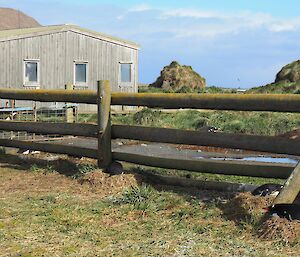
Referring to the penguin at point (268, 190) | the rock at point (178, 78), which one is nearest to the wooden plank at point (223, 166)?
the penguin at point (268, 190)

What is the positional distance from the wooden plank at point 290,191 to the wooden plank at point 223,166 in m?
1.24

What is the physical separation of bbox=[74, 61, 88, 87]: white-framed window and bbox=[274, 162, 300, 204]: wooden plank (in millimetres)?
21219

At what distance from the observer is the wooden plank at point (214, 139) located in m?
6.46

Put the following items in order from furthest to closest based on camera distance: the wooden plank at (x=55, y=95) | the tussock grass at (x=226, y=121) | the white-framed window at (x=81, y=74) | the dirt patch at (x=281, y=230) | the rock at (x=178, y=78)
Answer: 1. the rock at (x=178, y=78)
2. the white-framed window at (x=81, y=74)
3. the tussock grass at (x=226, y=121)
4. the wooden plank at (x=55, y=95)
5. the dirt patch at (x=281, y=230)

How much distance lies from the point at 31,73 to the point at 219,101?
743 inches

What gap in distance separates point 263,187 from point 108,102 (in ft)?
9.49

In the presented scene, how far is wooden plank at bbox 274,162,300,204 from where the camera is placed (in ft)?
16.4

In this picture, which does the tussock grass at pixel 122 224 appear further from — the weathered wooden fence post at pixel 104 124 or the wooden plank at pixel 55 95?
the wooden plank at pixel 55 95

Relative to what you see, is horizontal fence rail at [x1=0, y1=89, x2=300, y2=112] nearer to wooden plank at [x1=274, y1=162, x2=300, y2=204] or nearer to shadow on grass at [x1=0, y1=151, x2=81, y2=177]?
shadow on grass at [x1=0, y1=151, x2=81, y2=177]

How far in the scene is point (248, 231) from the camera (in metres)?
5.14

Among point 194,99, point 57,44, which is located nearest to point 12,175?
point 194,99

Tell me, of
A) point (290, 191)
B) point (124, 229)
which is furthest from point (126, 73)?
point (290, 191)

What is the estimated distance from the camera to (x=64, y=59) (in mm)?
25125

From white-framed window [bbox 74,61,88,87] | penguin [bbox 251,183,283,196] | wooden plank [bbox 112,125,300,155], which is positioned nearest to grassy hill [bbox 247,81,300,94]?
white-framed window [bbox 74,61,88,87]
